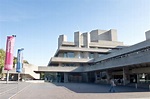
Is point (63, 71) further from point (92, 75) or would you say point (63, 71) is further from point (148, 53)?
point (148, 53)

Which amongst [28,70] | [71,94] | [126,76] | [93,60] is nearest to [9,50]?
[71,94]

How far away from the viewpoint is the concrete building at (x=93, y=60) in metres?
39.1

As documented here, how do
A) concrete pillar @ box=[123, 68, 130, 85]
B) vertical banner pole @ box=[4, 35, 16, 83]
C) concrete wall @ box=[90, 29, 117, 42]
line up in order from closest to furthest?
vertical banner pole @ box=[4, 35, 16, 83], concrete pillar @ box=[123, 68, 130, 85], concrete wall @ box=[90, 29, 117, 42]

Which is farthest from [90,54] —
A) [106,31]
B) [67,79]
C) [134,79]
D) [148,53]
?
[148,53]

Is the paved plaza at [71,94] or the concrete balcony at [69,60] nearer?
the paved plaza at [71,94]

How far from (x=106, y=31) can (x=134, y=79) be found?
46297 mm

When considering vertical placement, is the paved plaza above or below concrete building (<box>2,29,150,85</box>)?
below

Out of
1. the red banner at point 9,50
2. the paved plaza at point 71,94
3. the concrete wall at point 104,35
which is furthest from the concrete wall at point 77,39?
the paved plaza at point 71,94

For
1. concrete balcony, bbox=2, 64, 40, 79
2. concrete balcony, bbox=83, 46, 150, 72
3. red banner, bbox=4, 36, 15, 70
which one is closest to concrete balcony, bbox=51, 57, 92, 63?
concrete balcony, bbox=2, 64, 40, 79

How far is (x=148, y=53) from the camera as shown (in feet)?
80.5

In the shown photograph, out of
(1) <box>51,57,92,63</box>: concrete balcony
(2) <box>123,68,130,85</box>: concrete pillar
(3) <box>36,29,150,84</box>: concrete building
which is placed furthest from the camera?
(1) <box>51,57,92,63</box>: concrete balcony

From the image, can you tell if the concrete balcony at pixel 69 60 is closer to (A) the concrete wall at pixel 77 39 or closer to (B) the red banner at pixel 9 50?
(A) the concrete wall at pixel 77 39

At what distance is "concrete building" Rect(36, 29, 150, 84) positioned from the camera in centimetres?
3909

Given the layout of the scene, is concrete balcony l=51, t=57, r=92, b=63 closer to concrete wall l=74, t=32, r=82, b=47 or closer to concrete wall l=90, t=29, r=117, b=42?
concrete wall l=74, t=32, r=82, b=47
